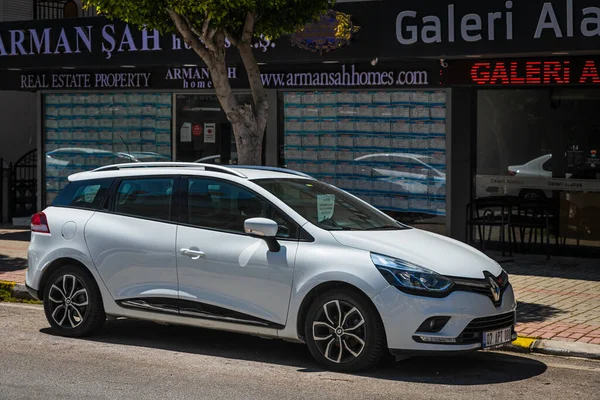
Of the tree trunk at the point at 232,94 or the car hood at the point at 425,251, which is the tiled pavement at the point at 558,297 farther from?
the tree trunk at the point at 232,94

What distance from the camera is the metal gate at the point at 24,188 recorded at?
64.1 ft

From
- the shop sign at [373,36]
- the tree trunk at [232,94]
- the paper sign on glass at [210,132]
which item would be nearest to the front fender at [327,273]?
the tree trunk at [232,94]

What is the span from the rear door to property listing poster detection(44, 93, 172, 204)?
8.51 meters

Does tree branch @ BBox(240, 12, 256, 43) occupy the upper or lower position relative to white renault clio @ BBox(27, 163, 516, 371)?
upper

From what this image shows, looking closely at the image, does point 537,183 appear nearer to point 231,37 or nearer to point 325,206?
point 231,37

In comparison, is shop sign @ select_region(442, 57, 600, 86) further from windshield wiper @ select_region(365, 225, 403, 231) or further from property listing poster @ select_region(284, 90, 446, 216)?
windshield wiper @ select_region(365, 225, 403, 231)

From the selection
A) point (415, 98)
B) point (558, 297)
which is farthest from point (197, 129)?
point (558, 297)

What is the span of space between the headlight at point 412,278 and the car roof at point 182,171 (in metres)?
1.62

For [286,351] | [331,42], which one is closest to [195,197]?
[286,351]

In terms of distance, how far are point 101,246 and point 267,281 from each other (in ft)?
5.77

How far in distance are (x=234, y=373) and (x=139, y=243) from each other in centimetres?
159

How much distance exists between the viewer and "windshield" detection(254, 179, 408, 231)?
8250mm

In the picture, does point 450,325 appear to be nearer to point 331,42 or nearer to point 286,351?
point 286,351

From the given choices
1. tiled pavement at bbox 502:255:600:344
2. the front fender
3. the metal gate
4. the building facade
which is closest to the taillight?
the front fender
